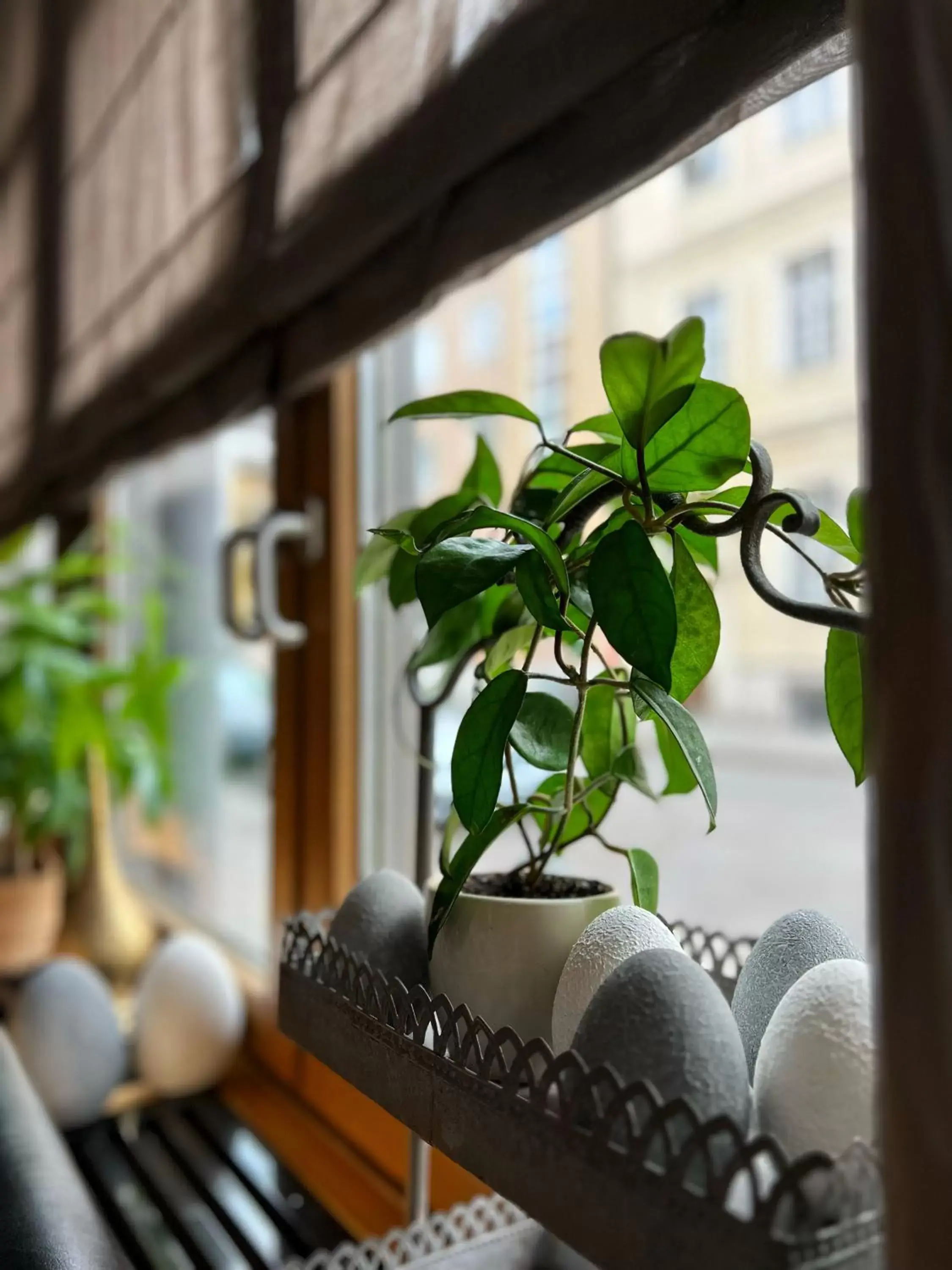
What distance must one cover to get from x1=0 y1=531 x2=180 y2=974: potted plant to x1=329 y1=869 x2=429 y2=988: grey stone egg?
3.18 ft

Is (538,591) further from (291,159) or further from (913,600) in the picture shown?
(291,159)

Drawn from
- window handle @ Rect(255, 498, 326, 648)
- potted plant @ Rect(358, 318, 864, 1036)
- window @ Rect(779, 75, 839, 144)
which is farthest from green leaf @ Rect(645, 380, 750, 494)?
window @ Rect(779, 75, 839, 144)

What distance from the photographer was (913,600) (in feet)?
0.97

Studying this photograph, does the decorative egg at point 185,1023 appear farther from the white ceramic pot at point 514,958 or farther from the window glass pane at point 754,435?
the white ceramic pot at point 514,958

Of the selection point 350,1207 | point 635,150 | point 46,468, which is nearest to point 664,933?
point 635,150

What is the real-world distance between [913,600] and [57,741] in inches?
53.1

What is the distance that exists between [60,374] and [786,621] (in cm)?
128

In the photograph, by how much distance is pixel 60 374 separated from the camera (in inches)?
70.0

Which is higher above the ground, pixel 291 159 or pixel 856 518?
pixel 291 159

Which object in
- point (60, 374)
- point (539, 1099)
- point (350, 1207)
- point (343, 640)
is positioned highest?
point (60, 374)

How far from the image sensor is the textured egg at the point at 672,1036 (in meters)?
0.37

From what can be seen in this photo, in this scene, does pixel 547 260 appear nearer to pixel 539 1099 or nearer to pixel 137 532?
pixel 137 532

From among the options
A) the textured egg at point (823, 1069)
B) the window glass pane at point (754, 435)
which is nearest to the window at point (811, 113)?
the window glass pane at point (754, 435)

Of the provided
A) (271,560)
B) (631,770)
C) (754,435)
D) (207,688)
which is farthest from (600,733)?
(207,688)
